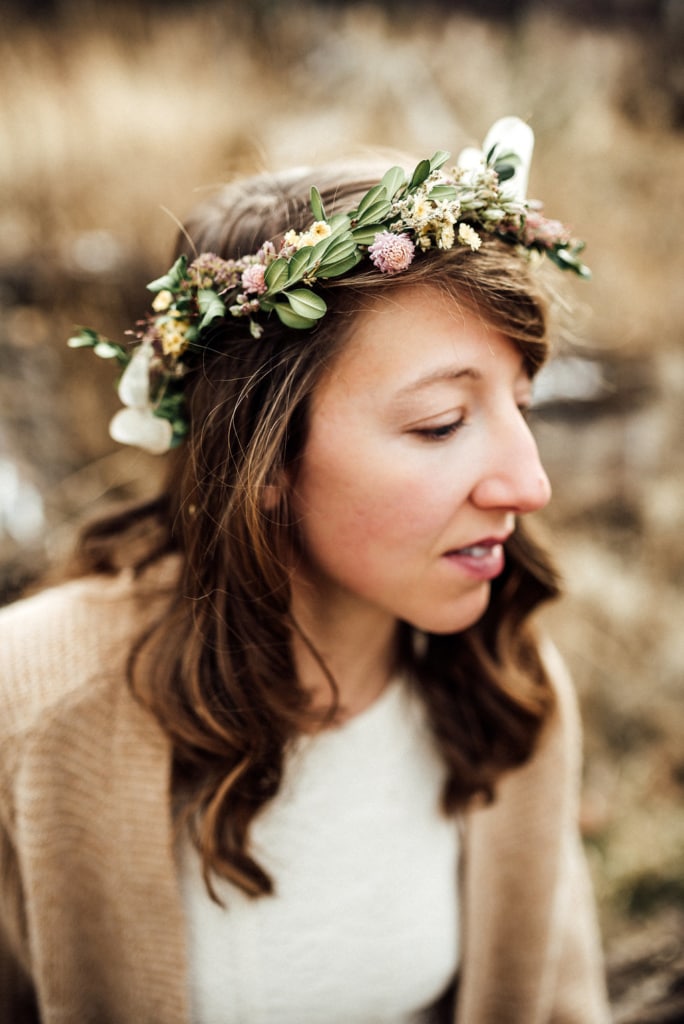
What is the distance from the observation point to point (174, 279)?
1309 millimetres

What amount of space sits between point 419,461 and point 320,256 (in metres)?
0.37

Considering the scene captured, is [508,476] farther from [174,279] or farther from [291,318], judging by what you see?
[174,279]

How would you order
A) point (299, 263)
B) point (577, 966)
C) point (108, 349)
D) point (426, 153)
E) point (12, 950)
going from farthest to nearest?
1. point (426, 153)
2. point (577, 966)
3. point (12, 950)
4. point (108, 349)
5. point (299, 263)

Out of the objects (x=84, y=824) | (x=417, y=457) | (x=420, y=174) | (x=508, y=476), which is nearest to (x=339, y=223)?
(x=420, y=174)

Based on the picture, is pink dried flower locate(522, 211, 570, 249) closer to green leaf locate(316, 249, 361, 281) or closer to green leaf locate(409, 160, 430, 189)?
green leaf locate(409, 160, 430, 189)

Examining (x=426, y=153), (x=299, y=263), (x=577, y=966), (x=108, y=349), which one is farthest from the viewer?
(x=426, y=153)

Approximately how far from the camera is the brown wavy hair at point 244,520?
127cm

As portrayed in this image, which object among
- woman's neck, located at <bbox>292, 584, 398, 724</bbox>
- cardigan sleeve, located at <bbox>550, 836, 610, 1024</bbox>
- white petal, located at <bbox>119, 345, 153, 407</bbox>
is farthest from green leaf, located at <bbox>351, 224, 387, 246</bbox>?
cardigan sleeve, located at <bbox>550, 836, 610, 1024</bbox>

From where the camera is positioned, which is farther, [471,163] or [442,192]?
[471,163]

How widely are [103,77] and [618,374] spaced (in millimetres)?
3444

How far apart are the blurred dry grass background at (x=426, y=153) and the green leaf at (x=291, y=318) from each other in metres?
1.97

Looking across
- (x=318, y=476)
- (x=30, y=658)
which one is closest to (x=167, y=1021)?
(x=30, y=658)

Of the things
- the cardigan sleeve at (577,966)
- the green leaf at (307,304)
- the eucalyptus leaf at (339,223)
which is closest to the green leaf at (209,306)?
the green leaf at (307,304)

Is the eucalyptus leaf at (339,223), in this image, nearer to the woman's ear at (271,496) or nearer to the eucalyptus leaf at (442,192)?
the eucalyptus leaf at (442,192)
